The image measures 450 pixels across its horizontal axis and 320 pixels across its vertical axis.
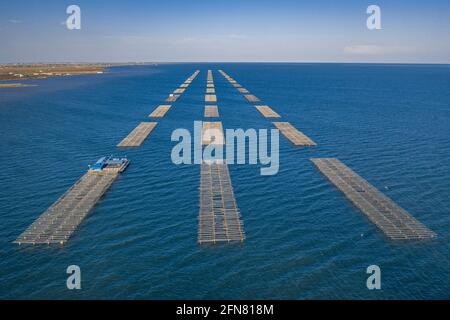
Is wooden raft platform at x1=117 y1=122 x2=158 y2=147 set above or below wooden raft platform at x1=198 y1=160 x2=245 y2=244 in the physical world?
above

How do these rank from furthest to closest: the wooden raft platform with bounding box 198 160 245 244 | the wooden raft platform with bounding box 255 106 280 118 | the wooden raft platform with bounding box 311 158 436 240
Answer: the wooden raft platform with bounding box 255 106 280 118 < the wooden raft platform with bounding box 311 158 436 240 < the wooden raft platform with bounding box 198 160 245 244

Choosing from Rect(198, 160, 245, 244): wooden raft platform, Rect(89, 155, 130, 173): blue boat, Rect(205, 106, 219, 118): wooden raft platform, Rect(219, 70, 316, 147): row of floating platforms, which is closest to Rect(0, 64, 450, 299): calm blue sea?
Rect(198, 160, 245, 244): wooden raft platform

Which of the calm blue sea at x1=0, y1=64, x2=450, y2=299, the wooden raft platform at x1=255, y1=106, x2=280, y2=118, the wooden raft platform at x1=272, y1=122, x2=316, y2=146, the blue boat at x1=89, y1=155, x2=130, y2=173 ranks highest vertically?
the wooden raft platform at x1=255, y1=106, x2=280, y2=118

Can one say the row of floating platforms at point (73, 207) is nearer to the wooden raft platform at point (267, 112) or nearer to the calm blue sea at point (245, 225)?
the calm blue sea at point (245, 225)

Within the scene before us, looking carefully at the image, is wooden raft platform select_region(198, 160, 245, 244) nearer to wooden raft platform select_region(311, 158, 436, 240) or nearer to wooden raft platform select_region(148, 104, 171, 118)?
wooden raft platform select_region(311, 158, 436, 240)
